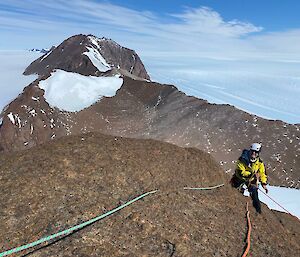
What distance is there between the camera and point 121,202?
8617mm

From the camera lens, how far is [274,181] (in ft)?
99.9

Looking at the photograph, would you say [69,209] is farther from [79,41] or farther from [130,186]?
[79,41]

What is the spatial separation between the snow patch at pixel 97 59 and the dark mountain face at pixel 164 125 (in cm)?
2031

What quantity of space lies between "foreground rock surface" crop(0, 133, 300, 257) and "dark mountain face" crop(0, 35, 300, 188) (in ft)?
65.9

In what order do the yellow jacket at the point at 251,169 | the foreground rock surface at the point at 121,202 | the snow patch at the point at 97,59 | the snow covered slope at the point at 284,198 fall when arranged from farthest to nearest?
the snow patch at the point at 97,59, the snow covered slope at the point at 284,198, the yellow jacket at the point at 251,169, the foreground rock surface at the point at 121,202

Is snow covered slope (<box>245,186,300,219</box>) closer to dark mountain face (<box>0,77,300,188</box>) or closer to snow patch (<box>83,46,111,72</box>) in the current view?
dark mountain face (<box>0,77,300,188</box>)

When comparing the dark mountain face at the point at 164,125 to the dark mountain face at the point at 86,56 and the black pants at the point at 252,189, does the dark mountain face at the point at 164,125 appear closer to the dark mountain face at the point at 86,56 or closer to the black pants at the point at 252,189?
the black pants at the point at 252,189

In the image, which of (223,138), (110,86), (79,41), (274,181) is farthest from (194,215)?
(79,41)

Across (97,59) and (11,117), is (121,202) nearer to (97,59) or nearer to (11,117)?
(11,117)

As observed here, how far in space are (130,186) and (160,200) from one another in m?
0.87

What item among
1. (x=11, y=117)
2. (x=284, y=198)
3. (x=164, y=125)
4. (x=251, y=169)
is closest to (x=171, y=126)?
(x=164, y=125)

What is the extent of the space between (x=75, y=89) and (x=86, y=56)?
104 ft

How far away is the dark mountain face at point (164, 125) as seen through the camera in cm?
3228

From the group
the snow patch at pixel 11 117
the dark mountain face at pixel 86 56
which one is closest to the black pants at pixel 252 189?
the snow patch at pixel 11 117
